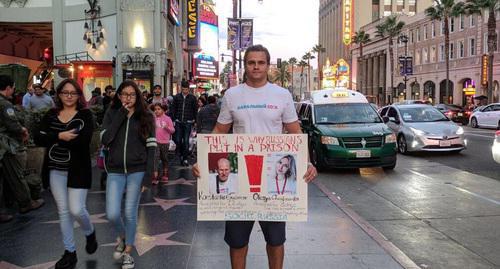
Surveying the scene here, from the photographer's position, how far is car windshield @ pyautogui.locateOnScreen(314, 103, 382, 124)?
499 inches

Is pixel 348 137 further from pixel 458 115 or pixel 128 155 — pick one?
pixel 458 115

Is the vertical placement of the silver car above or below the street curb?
above

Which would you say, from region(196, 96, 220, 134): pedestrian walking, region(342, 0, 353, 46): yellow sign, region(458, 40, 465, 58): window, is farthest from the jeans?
region(342, 0, 353, 46): yellow sign

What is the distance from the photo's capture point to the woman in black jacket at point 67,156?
4707mm

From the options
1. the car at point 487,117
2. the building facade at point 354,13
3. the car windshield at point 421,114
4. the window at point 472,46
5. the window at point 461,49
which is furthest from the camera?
the building facade at point 354,13

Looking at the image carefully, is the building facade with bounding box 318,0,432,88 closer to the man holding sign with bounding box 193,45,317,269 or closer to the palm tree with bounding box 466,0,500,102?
the palm tree with bounding box 466,0,500,102

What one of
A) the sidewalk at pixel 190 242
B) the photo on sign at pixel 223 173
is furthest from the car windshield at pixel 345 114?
the photo on sign at pixel 223 173

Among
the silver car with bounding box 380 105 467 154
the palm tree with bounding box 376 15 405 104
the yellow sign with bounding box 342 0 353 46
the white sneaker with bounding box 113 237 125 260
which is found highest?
the yellow sign with bounding box 342 0 353 46

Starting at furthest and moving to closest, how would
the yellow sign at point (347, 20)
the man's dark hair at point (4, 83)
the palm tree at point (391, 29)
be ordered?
Answer: the yellow sign at point (347, 20)
the palm tree at point (391, 29)
the man's dark hair at point (4, 83)

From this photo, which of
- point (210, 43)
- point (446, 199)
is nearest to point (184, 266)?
point (446, 199)

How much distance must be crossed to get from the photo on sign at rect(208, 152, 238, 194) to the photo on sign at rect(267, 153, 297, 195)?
0.83ft

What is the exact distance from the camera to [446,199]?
865 cm

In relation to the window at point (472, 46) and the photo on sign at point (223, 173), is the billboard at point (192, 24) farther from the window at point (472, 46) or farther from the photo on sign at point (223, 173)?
the photo on sign at point (223, 173)

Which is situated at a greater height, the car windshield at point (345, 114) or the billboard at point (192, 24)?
the billboard at point (192, 24)
